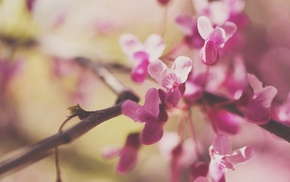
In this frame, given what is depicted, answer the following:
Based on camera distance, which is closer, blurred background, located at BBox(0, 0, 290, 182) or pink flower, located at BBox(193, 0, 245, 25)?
pink flower, located at BBox(193, 0, 245, 25)

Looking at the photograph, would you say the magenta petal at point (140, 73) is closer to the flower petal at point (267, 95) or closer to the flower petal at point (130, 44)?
the flower petal at point (130, 44)

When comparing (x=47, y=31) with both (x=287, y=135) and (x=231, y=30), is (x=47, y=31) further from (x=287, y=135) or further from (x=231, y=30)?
(x=287, y=135)

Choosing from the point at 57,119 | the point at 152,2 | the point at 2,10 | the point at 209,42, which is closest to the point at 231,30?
the point at 209,42

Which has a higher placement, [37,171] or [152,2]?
[152,2]

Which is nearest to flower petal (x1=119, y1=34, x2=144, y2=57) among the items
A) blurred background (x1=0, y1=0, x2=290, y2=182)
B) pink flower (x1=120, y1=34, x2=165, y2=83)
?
pink flower (x1=120, y1=34, x2=165, y2=83)

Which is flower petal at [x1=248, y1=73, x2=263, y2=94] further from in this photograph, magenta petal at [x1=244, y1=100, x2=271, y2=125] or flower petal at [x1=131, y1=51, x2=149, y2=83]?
flower petal at [x1=131, y1=51, x2=149, y2=83]

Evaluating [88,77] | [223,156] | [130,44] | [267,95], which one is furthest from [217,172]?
[88,77]

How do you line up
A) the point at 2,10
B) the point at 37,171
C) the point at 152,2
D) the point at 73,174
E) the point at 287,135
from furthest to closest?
the point at 152,2, the point at 37,171, the point at 73,174, the point at 2,10, the point at 287,135
